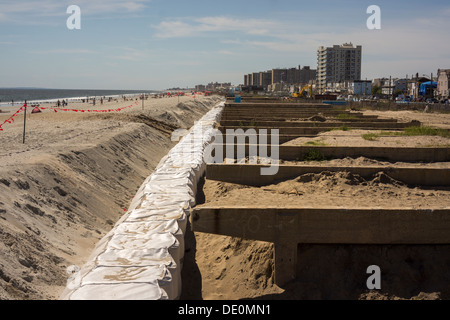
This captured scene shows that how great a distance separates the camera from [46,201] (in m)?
8.56

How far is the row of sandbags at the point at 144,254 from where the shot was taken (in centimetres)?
444

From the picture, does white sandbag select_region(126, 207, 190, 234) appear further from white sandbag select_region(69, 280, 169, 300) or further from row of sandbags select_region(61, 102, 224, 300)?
white sandbag select_region(69, 280, 169, 300)

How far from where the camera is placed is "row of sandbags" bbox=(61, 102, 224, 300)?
14.6ft

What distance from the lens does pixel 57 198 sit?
901cm

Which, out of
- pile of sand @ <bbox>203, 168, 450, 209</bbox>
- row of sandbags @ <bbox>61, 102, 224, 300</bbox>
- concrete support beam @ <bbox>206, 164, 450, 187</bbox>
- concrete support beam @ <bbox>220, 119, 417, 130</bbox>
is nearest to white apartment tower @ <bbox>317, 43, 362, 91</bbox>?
concrete support beam @ <bbox>220, 119, 417, 130</bbox>

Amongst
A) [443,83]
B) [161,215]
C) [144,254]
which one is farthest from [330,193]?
[443,83]

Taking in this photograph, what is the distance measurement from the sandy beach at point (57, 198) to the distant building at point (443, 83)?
64.2 meters

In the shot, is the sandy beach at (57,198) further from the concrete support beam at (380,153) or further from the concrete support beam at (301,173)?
the concrete support beam at (380,153)

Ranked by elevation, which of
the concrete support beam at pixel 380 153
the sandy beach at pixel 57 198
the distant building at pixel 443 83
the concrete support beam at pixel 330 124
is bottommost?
the sandy beach at pixel 57 198

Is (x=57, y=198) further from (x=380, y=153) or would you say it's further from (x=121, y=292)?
(x=380, y=153)

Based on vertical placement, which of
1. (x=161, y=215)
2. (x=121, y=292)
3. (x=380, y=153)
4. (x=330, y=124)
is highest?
(x=330, y=124)

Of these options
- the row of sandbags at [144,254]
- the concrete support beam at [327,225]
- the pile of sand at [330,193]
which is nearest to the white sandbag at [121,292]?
the row of sandbags at [144,254]

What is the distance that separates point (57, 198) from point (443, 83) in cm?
7409
